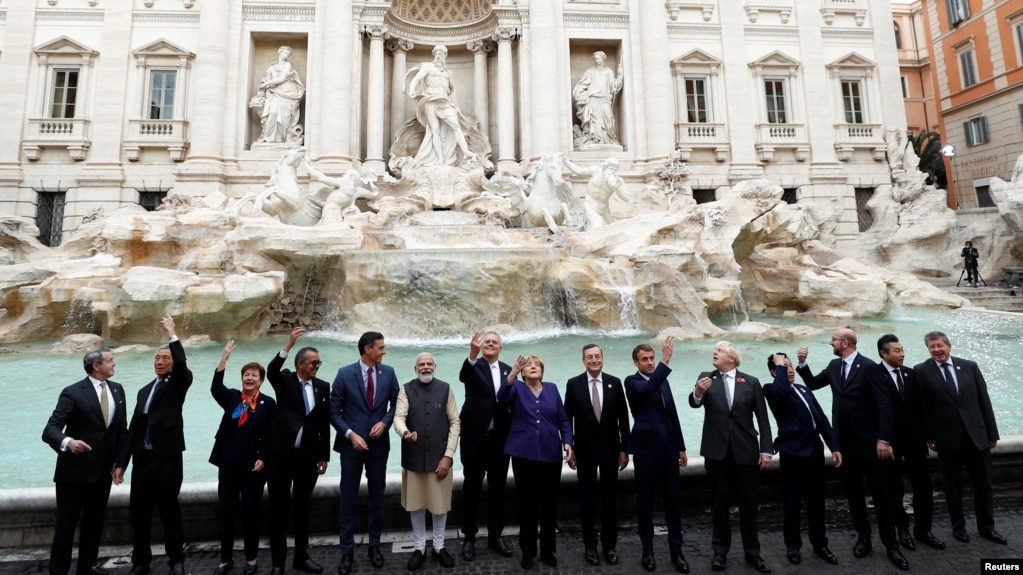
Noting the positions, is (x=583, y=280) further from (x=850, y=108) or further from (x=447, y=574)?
(x=850, y=108)

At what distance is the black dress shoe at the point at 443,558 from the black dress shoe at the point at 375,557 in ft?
0.85

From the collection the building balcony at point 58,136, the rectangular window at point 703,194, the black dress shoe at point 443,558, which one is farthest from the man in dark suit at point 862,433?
the building balcony at point 58,136

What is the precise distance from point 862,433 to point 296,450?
112 inches

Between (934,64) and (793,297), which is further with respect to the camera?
(934,64)

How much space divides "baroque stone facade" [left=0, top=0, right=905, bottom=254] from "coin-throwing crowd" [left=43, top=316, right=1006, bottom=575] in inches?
529

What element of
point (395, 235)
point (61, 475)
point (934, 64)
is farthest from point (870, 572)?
point (934, 64)

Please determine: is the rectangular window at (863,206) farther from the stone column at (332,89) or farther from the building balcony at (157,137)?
the building balcony at (157,137)

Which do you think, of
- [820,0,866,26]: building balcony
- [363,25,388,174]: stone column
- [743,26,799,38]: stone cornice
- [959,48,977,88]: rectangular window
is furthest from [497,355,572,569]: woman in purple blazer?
[959,48,977,88]: rectangular window

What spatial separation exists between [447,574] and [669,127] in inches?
641

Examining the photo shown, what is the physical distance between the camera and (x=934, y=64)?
23.1 meters

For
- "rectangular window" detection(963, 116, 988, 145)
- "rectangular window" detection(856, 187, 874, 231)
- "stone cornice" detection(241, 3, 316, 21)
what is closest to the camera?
"stone cornice" detection(241, 3, 316, 21)

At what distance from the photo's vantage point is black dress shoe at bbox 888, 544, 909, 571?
8.25ft

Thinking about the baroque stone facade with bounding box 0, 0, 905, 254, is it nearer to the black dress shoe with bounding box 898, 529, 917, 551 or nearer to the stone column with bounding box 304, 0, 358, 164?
the stone column with bounding box 304, 0, 358, 164

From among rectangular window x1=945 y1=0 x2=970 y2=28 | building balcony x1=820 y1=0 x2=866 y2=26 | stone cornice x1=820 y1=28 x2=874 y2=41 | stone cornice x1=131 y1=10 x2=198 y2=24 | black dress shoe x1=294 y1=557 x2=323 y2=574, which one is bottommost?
black dress shoe x1=294 y1=557 x2=323 y2=574
